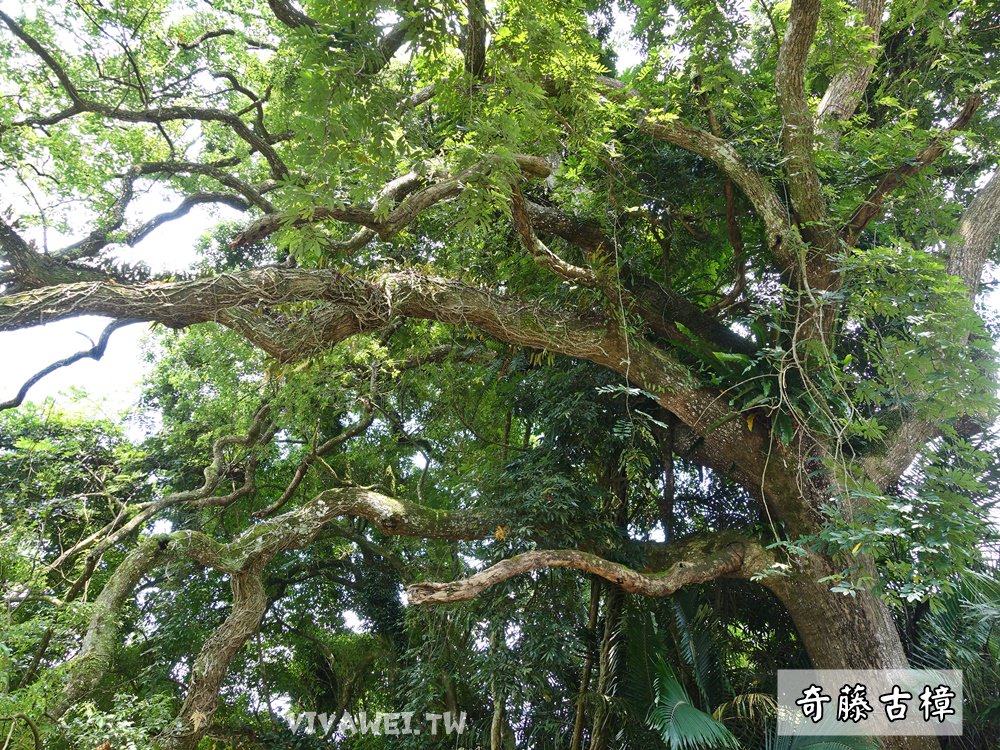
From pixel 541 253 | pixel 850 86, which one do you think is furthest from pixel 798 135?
pixel 541 253

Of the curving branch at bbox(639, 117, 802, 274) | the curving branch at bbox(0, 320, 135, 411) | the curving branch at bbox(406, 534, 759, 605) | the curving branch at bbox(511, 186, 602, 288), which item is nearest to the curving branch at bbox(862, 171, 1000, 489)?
the curving branch at bbox(406, 534, 759, 605)

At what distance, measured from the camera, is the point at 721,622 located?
17.0 ft

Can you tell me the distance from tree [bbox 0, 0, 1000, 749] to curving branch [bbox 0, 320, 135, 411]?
23cm

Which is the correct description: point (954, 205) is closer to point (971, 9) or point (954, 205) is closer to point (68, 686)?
point (971, 9)

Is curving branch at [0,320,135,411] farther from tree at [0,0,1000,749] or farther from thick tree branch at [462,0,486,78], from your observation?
thick tree branch at [462,0,486,78]

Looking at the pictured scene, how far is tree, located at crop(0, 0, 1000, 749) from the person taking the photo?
3.30 m

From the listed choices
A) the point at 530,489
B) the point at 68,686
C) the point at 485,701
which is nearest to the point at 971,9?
the point at 530,489

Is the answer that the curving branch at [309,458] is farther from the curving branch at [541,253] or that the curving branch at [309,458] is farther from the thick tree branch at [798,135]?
the thick tree branch at [798,135]

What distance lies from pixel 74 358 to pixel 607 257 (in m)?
3.52

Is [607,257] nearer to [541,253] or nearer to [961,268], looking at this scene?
[541,253]

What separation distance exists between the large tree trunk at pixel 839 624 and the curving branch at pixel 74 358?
435 centimetres

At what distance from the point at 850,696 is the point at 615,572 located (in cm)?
163

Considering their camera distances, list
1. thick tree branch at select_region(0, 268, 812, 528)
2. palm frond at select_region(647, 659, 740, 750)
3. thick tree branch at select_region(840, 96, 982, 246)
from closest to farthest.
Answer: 1. thick tree branch at select_region(0, 268, 812, 528)
2. palm frond at select_region(647, 659, 740, 750)
3. thick tree branch at select_region(840, 96, 982, 246)

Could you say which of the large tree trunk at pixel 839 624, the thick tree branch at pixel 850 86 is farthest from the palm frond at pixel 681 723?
the thick tree branch at pixel 850 86
